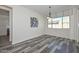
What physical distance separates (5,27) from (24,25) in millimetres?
531

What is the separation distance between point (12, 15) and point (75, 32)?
1988 millimetres

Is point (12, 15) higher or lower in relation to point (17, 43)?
higher

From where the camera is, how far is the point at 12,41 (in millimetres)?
2662

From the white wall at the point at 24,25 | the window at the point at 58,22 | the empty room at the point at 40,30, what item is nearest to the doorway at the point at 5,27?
the empty room at the point at 40,30

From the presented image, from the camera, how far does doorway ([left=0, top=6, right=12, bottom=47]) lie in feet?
8.60

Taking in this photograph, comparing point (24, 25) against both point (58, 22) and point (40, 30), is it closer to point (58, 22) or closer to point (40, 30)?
point (40, 30)

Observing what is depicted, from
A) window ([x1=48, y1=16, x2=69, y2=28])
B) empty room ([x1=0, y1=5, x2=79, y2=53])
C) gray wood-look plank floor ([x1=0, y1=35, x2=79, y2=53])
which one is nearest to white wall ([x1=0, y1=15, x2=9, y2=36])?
empty room ([x1=0, y1=5, x2=79, y2=53])

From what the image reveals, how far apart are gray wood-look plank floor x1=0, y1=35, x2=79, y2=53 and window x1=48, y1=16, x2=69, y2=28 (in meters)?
0.36

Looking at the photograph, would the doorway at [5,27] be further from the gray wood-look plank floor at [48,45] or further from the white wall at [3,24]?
the gray wood-look plank floor at [48,45]

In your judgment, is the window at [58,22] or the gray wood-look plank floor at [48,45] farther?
the window at [58,22]

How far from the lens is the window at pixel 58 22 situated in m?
2.79

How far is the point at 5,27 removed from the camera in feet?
8.86
